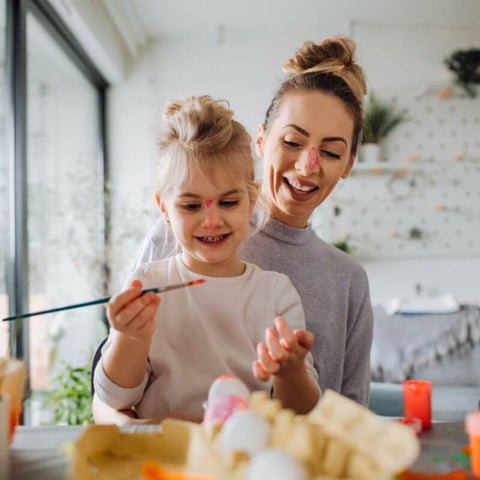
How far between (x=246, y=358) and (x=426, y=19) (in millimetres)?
4041

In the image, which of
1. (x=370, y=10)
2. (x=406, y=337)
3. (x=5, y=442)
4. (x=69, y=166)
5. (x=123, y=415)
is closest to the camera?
(x=5, y=442)

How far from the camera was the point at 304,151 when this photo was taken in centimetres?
143

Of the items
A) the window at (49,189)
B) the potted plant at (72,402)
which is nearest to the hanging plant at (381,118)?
the window at (49,189)

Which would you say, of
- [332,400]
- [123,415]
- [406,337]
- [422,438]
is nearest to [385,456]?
[332,400]

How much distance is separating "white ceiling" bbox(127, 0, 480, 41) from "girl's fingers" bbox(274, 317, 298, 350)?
363cm

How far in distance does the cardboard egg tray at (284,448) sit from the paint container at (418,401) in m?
0.39

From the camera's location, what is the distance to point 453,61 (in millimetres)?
4383

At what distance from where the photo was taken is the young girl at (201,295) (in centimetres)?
103

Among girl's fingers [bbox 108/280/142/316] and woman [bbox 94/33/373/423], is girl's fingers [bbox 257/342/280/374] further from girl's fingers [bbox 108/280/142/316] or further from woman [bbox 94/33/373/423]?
woman [bbox 94/33/373/423]

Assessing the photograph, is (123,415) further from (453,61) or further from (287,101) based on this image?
(453,61)

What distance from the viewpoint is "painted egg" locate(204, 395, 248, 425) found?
2.29ft

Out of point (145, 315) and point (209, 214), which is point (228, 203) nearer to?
point (209, 214)

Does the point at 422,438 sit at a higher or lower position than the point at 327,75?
lower

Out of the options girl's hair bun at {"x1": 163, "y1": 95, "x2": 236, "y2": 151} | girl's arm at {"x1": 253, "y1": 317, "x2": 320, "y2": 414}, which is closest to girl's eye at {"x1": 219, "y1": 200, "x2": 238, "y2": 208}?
girl's hair bun at {"x1": 163, "y1": 95, "x2": 236, "y2": 151}
